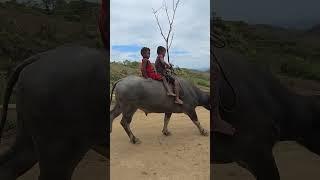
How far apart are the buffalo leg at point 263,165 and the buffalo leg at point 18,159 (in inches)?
83.3

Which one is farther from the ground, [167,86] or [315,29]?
[315,29]

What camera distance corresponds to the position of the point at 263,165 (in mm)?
4715

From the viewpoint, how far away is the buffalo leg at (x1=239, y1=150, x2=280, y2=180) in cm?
471

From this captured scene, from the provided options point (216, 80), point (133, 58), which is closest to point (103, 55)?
point (133, 58)

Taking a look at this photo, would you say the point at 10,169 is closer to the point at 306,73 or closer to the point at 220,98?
the point at 220,98

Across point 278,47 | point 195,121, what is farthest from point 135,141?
point 278,47

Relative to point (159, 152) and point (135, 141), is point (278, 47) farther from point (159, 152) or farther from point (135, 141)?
point (135, 141)

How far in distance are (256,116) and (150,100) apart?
1.13 meters

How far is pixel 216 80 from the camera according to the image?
4.78 meters

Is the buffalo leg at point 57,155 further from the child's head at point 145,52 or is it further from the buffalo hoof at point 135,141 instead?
the child's head at point 145,52

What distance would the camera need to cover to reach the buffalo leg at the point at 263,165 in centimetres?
471

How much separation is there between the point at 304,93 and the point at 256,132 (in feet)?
2.07

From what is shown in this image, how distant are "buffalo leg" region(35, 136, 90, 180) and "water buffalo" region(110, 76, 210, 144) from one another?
59 cm

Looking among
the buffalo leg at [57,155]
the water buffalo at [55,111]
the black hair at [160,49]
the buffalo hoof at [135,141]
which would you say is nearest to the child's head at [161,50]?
the black hair at [160,49]
